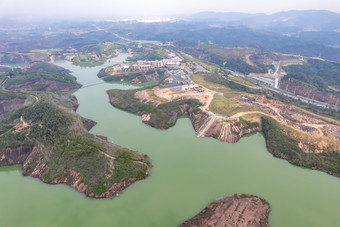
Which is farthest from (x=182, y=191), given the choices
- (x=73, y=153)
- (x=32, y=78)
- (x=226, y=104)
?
(x=32, y=78)

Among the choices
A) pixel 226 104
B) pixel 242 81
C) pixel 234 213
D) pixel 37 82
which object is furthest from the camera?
pixel 242 81

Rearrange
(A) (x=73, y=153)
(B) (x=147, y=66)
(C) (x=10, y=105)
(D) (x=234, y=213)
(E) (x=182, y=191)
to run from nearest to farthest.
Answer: (D) (x=234, y=213)
(E) (x=182, y=191)
(A) (x=73, y=153)
(C) (x=10, y=105)
(B) (x=147, y=66)

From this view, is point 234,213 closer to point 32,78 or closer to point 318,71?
point 32,78

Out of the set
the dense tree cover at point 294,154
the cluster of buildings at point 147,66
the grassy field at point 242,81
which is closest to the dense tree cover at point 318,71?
the grassy field at point 242,81

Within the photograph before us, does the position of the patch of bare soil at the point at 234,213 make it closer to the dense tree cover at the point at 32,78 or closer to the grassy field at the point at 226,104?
the grassy field at the point at 226,104

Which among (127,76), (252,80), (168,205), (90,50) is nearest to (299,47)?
(252,80)
